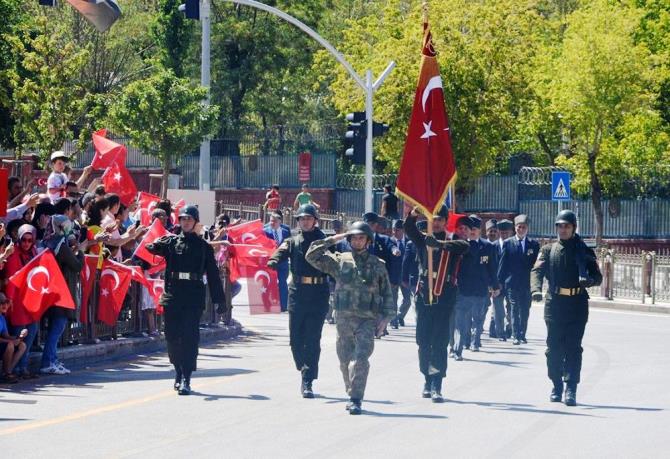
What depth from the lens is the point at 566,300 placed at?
14.2m

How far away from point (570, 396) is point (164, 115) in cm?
2953

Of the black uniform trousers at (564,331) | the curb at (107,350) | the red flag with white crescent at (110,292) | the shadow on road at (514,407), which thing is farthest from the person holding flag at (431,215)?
the curb at (107,350)

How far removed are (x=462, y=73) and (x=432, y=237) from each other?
34017mm

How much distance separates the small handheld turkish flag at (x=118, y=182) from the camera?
21875 mm

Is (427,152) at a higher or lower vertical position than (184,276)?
higher

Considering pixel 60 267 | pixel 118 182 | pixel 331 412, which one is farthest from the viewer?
pixel 118 182

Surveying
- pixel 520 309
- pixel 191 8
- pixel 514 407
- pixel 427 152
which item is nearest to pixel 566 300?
pixel 514 407

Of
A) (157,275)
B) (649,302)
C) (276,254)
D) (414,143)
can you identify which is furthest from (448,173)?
(649,302)

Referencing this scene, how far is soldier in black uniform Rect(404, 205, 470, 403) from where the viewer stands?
47.0ft

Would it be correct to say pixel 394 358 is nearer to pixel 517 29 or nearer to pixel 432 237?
pixel 432 237

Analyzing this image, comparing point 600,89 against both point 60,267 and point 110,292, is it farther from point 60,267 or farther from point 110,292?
point 60,267

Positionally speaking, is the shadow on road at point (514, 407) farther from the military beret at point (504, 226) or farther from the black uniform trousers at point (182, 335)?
the military beret at point (504, 226)

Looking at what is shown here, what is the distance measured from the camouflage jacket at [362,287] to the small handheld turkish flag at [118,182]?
912 cm

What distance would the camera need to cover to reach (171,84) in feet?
138
